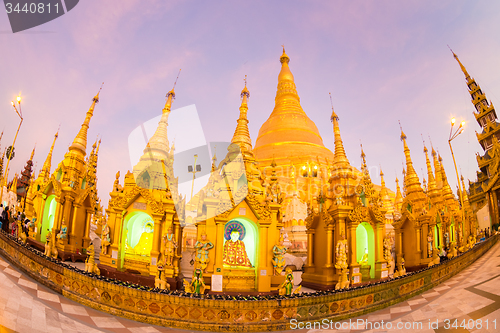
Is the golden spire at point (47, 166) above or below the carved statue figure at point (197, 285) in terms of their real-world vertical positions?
above

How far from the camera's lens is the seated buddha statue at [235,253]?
34.9 ft

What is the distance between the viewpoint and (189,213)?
1240 cm

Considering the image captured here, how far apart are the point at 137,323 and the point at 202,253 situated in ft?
10.1

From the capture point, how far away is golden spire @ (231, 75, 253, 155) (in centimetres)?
1492

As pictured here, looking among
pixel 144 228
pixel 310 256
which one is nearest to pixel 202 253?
pixel 144 228

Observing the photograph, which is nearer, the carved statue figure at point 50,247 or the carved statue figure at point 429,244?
the carved statue figure at point 50,247

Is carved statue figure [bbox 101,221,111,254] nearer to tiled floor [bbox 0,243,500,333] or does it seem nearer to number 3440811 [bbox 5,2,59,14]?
tiled floor [bbox 0,243,500,333]

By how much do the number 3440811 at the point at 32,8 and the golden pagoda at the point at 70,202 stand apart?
11.7m

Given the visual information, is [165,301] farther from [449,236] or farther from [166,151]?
[449,236]

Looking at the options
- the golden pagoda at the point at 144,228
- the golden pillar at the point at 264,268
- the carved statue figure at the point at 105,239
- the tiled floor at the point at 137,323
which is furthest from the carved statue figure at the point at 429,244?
the carved statue figure at the point at 105,239

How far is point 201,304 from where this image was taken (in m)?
7.07

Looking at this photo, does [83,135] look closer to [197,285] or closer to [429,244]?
[197,285]

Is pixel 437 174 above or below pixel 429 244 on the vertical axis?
above

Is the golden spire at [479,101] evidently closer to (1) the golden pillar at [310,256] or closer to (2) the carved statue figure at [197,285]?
(1) the golden pillar at [310,256]
